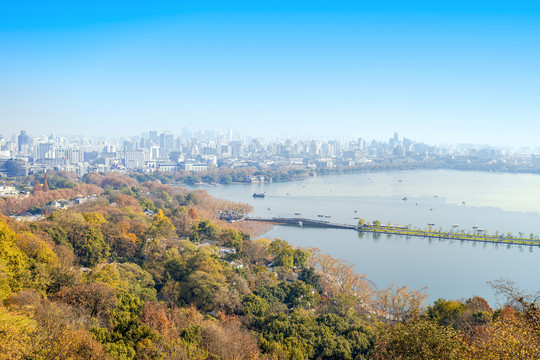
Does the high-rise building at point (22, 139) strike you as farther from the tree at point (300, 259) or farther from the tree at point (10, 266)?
the tree at point (10, 266)

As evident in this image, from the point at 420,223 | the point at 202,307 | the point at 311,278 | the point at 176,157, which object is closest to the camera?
the point at 202,307

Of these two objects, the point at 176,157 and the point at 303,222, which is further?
the point at 176,157

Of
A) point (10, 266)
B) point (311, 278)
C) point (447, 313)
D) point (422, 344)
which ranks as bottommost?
point (311, 278)

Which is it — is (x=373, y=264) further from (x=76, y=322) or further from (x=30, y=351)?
(x=30, y=351)

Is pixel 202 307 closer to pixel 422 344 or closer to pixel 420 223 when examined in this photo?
pixel 422 344

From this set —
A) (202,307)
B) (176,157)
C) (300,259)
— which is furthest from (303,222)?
(176,157)

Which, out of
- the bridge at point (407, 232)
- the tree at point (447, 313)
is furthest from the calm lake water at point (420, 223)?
the tree at point (447, 313)

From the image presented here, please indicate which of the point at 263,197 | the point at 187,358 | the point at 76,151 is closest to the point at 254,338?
the point at 187,358
